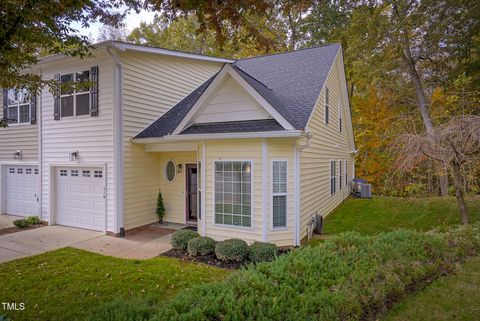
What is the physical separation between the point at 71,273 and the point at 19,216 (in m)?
7.88

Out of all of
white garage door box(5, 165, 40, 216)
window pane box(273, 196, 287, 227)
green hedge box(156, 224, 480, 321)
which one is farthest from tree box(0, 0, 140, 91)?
white garage door box(5, 165, 40, 216)

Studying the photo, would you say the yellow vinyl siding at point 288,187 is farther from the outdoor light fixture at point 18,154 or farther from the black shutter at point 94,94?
the outdoor light fixture at point 18,154

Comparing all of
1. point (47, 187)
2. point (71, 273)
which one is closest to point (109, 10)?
point (71, 273)

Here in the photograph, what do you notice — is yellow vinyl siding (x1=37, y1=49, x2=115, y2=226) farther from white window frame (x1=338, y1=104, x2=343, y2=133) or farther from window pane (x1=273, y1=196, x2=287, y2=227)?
white window frame (x1=338, y1=104, x2=343, y2=133)

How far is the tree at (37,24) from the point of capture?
439cm

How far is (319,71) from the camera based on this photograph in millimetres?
10422

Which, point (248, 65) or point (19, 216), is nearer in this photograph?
point (19, 216)

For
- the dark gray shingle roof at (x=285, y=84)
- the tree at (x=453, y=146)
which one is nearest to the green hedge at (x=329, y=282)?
the tree at (x=453, y=146)

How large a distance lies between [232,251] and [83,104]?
24.0 ft

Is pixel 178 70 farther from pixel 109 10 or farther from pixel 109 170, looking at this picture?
pixel 109 10

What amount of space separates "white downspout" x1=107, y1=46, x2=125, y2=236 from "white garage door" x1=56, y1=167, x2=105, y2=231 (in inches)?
28.6

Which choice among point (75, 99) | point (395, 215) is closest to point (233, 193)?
point (75, 99)

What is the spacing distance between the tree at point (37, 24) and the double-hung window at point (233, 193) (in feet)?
14.5

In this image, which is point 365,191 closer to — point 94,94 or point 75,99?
point 94,94
